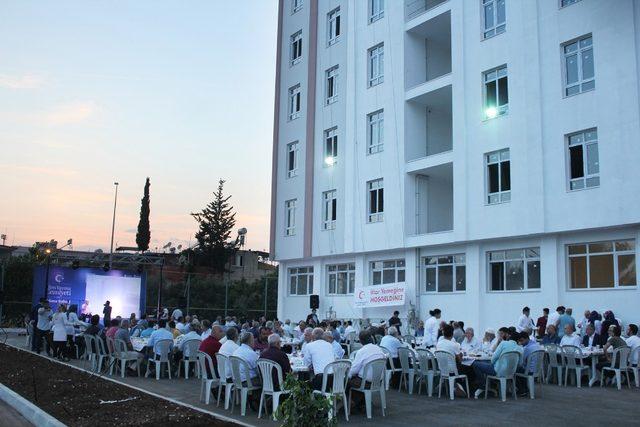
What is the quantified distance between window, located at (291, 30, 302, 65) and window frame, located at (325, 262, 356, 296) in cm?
1136

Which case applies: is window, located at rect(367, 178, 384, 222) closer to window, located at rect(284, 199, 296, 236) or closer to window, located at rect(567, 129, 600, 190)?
window, located at rect(284, 199, 296, 236)

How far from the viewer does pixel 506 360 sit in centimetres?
1211

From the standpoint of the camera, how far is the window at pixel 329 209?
3020cm

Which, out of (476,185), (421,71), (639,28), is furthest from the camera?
(421,71)

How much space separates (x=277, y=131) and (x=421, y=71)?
1049 cm

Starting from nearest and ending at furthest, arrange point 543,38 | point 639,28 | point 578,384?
point 578,384 → point 639,28 → point 543,38

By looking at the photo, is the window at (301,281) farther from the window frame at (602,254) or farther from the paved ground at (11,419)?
the paved ground at (11,419)

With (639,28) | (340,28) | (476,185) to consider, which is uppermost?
(340,28)

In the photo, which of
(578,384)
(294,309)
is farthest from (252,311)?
(578,384)

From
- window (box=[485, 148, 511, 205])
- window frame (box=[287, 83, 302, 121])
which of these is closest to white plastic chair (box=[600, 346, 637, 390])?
window (box=[485, 148, 511, 205])

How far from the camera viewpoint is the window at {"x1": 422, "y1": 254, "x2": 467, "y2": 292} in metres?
23.8

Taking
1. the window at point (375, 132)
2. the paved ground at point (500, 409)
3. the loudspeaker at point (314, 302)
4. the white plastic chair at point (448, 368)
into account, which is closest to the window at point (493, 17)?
the window at point (375, 132)

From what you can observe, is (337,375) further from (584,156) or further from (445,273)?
(445,273)

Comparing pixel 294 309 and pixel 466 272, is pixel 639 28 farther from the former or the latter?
pixel 294 309
